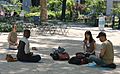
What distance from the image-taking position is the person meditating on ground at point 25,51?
40.7 ft

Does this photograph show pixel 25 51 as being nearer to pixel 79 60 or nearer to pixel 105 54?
pixel 79 60

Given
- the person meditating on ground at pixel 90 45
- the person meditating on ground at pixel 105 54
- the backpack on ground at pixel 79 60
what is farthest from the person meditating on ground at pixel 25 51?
the person meditating on ground at pixel 105 54

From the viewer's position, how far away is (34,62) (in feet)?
41.7

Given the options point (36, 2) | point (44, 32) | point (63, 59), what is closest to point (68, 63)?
point (63, 59)

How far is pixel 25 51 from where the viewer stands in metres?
12.5

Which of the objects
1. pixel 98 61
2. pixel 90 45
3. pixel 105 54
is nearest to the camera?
pixel 105 54

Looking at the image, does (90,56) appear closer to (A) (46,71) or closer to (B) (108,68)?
(B) (108,68)

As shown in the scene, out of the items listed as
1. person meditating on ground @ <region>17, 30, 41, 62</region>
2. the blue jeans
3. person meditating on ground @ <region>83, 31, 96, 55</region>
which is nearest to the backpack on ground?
the blue jeans

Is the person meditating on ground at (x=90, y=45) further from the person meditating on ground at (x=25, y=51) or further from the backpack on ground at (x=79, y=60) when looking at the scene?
the person meditating on ground at (x=25, y=51)

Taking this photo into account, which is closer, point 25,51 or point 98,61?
point 98,61

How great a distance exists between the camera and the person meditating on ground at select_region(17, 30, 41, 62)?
12414 millimetres

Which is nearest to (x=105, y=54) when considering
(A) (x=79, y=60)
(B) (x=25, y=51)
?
(A) (x=79, y=60)

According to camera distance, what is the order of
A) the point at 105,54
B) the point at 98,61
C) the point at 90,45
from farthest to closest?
the point at 90,45 → the point at 98,61 → the point at 105,54

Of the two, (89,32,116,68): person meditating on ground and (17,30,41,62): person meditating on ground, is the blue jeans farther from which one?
(17,30,41,62): person meditating on ground
